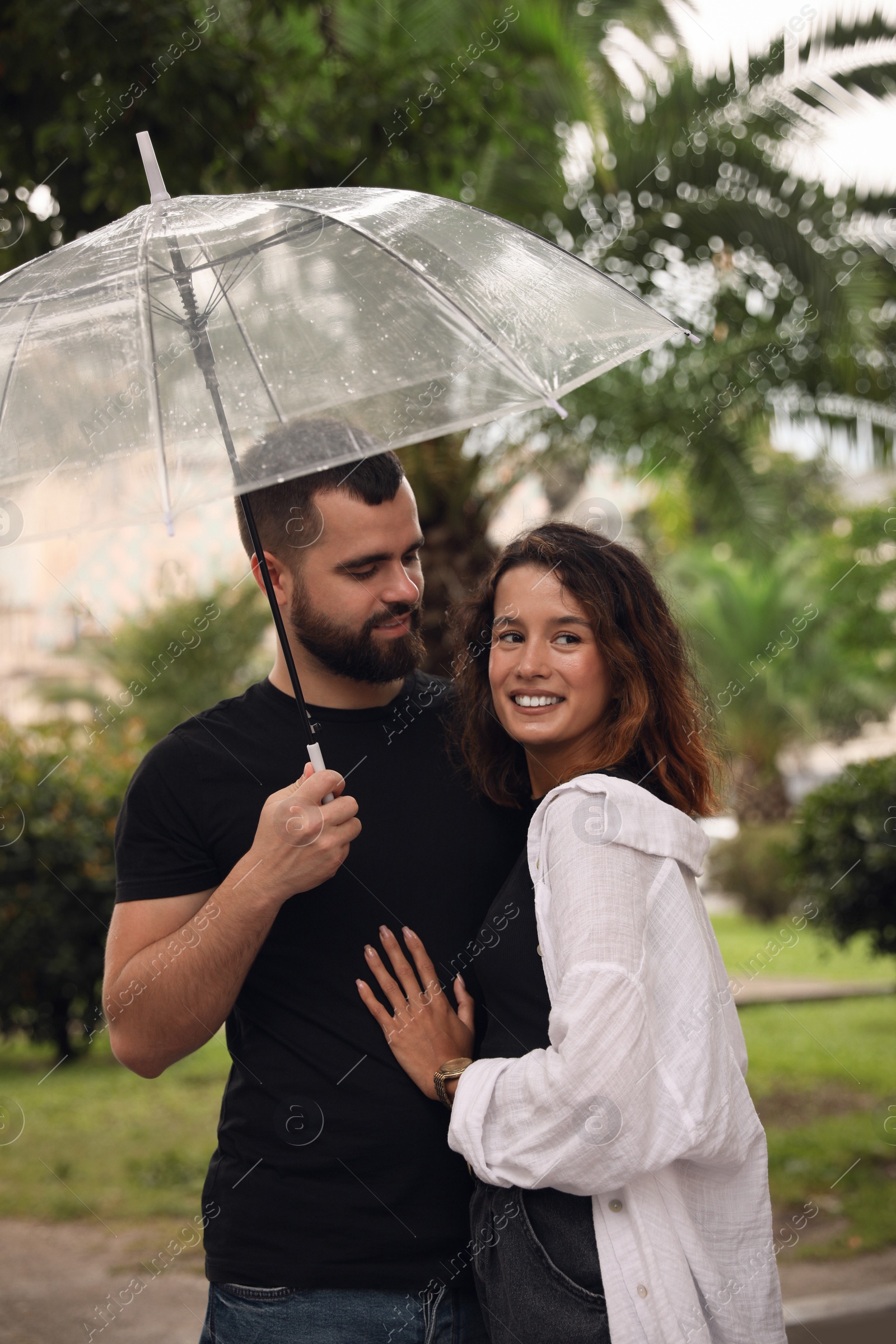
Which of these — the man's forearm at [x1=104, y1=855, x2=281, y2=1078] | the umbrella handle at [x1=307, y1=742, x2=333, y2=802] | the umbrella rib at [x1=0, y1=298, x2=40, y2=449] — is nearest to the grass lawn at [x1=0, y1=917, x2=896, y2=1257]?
the man's forearm at [x1=104, y1=855, x2=281, y2=1078]

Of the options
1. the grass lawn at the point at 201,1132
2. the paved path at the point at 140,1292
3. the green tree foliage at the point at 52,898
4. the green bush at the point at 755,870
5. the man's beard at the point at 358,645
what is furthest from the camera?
the green bush at the point at 755,870

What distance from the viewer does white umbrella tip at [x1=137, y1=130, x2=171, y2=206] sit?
1.93 m

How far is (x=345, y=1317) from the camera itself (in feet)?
6.39

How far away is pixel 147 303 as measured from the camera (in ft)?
6.43

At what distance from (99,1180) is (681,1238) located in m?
5.07

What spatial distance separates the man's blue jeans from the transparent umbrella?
3.24 feet

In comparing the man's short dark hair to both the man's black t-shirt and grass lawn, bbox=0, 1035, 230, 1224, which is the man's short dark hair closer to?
the man's black t-shirt

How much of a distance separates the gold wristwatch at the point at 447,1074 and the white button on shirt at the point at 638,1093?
133 mm

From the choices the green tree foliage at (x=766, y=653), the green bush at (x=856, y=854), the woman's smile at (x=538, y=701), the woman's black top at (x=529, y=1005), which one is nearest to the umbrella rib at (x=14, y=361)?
the woman's smile at (x=538, y=701)

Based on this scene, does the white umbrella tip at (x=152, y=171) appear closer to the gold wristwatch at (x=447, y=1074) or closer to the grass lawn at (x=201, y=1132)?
the gold wristwatch at (x=447, y=1074)

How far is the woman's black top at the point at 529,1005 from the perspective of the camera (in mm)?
1765

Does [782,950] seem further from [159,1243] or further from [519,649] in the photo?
[519,649]

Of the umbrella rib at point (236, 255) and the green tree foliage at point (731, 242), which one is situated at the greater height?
the green tree foliage at point (731, 242)

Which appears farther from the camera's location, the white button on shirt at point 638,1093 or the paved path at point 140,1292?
the paved path at point 140,1292
